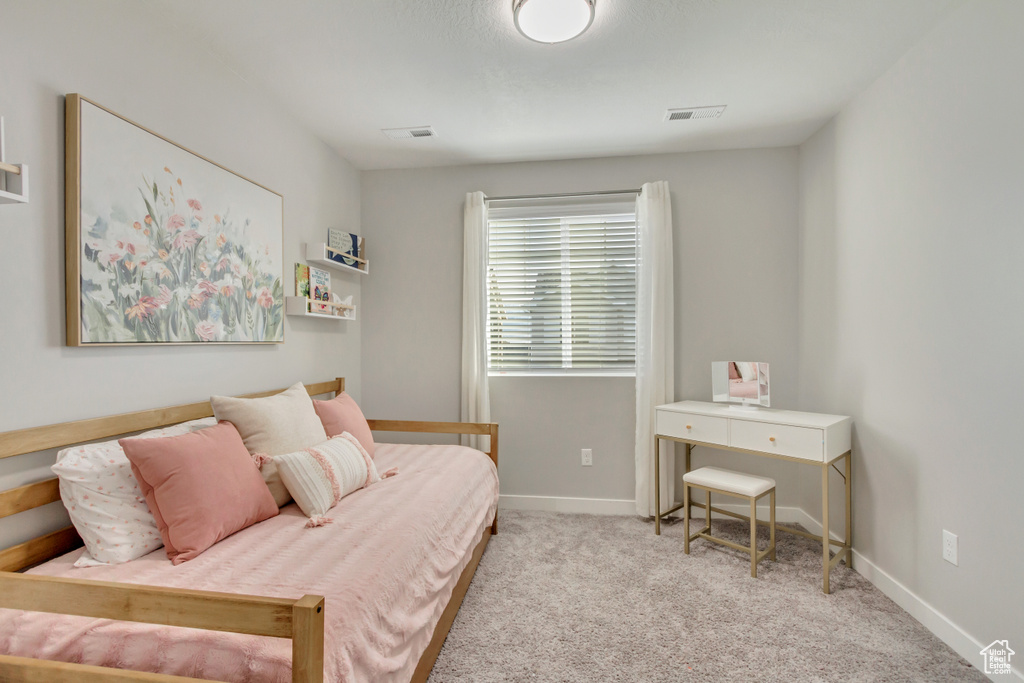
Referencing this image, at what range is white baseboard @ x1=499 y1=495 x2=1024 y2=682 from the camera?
1.81m

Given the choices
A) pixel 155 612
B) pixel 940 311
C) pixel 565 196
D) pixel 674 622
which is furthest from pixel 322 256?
pixel 940 311

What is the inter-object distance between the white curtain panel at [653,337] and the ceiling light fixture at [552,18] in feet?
4.97

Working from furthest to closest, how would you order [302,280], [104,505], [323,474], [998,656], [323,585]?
[302,280], [323,474], [998,656], [104,505], [323,585]

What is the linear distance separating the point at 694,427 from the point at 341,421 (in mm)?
2022

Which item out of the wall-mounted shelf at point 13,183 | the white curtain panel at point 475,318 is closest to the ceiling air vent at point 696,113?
the white curtain panel at point 475,318

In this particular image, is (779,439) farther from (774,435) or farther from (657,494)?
(657,494)

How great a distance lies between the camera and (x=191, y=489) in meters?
1.53

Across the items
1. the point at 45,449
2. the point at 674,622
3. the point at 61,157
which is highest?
the point at 61,157

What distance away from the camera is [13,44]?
139 cm

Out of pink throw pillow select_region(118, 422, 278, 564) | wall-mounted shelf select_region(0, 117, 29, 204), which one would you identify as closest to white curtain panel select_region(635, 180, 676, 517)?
pink throw pillow select_region(118, 422, 278, 564)

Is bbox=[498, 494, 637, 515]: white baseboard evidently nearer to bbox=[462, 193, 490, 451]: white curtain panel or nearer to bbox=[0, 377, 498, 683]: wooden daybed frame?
bbox=[462, 193, 490, 451]: white curtain panel

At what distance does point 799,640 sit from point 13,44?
132 inches

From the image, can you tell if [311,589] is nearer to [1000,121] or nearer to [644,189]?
[1000,121]

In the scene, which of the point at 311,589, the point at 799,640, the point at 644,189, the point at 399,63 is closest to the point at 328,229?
the point at 399,63
